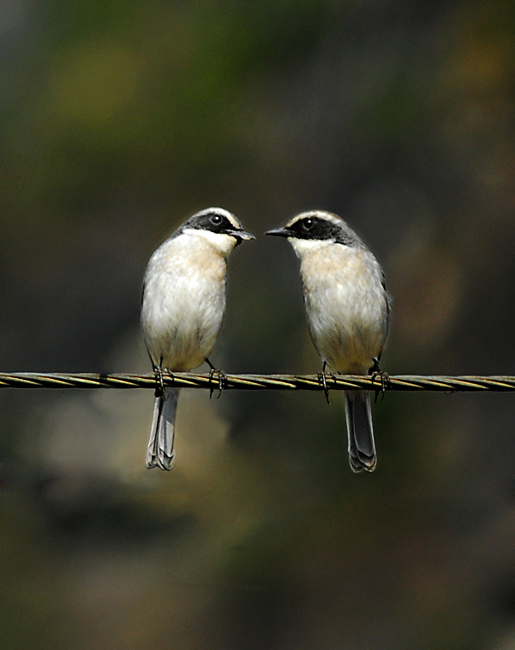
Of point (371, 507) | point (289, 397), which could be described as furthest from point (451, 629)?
point (289, 397)

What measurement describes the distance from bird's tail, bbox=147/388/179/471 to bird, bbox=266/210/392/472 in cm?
119

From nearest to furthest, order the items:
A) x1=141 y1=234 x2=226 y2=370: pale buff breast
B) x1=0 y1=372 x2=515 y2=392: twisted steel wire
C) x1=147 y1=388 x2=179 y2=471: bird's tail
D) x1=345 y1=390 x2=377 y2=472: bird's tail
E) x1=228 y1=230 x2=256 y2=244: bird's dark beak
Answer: x1=0 y1=372 x2=515 y2=392: twisted steel wire
x1=141 y1=234 x2=226 y2=370: pale buff breast
x1=147 y1=388 x2=179 y2=471: bird's tail
x1=345 y1=390 x2=377 y2=472: bird's tail
x1=228 y1=230 x2=256 y2=244: bird's dark beak

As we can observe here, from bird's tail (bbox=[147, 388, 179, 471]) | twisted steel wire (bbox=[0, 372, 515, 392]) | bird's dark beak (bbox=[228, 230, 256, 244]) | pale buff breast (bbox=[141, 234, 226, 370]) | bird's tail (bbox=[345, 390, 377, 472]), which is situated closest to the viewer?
twisted steel wire (bbox=[0, 372, 515, 392])

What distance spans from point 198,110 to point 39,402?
6064mm

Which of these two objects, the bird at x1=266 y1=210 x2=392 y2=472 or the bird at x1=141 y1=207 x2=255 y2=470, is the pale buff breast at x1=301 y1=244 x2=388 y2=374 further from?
the bird at x1=141 y1=207 x2=255 y2=470

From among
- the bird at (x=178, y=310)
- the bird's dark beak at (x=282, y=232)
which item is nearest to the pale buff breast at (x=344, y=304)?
the bird's dark beak at (x=282, y=232)

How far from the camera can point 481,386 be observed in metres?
5.16

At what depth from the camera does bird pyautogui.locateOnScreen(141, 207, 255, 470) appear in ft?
23.5

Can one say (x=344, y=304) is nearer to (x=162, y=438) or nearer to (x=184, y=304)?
(x=184, y=304)

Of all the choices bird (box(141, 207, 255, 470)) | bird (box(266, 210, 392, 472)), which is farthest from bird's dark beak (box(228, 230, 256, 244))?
bird (box(266, 210, 392, 472))

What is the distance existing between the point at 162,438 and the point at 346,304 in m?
1.62

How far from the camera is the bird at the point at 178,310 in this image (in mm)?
7168

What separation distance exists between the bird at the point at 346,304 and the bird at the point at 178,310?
1.72 ft

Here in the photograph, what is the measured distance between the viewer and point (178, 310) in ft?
23.5
